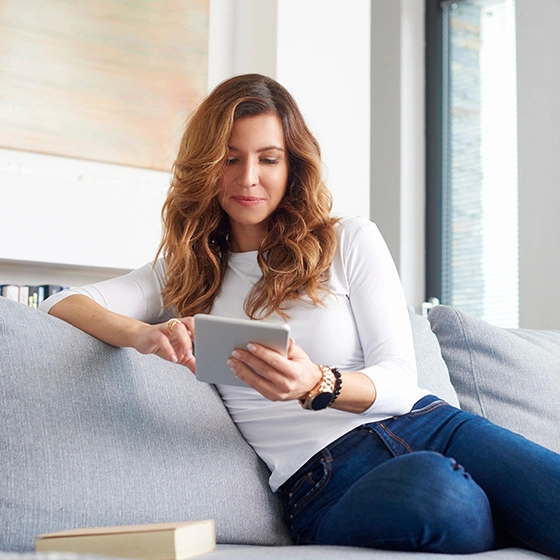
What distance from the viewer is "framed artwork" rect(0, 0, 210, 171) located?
10.3 feet

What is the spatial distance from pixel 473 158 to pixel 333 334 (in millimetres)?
3414

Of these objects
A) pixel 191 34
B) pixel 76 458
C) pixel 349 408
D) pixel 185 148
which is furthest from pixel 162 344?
pixel 191 34

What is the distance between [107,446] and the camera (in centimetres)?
143

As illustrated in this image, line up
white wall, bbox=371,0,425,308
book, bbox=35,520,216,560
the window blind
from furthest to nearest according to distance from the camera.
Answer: white wall, bbox=371,0,425,308, the window blind, book, bbox=35,520,216,560

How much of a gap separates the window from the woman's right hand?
332 centimetres

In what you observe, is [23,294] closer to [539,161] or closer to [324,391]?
[324,391]

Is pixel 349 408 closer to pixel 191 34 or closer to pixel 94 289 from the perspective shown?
pixel 94 289

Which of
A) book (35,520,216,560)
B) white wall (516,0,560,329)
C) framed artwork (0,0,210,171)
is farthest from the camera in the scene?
white wall (516,0,560,329)

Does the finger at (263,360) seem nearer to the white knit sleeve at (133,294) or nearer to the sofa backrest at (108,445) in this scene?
the sofa backrest at (108,445)

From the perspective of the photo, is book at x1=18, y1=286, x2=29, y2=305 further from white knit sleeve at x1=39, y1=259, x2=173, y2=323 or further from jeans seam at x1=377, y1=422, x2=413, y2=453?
jeans seam at x1=377, y1=422, x2=413, y2=453

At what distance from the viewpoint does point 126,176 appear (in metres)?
3.37

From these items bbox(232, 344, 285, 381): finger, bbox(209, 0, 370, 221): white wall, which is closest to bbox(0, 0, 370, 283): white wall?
bbox(209, 0, 370, 221): white wall

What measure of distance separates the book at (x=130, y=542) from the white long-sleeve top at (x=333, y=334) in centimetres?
44

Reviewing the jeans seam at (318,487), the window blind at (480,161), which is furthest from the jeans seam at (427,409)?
the window blind at (480,161)
